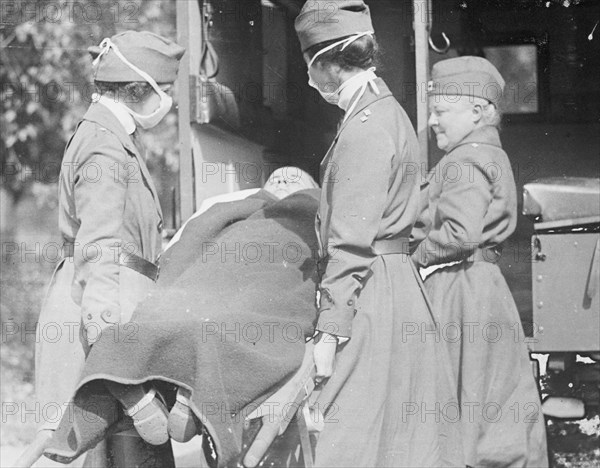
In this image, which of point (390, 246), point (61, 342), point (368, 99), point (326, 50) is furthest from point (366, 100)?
point (61, 342)

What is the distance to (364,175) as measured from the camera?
3.12 m

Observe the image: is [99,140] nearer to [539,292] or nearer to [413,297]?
[413,297]

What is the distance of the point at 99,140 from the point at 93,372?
89cm

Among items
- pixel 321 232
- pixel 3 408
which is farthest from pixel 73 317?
pixel 3 408

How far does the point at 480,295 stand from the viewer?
12.7 ft

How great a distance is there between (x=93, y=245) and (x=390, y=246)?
100 cm

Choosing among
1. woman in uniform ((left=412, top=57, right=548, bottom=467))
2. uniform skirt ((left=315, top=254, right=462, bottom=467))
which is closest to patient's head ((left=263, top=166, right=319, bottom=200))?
woman in uniform ((left=412, top=57, right=548, bottom=467))

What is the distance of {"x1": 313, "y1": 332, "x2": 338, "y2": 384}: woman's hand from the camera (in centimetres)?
313

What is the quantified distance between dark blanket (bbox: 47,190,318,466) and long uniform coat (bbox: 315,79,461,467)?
22 cm

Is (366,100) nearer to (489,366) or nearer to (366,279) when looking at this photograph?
(366,279)

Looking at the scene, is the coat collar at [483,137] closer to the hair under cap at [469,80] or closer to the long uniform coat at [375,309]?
the hair under cap at [469,80]

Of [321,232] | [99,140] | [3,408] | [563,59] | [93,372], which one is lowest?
[3,408]

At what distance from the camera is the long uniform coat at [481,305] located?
376 cm

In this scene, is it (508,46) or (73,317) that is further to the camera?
(508,46)
